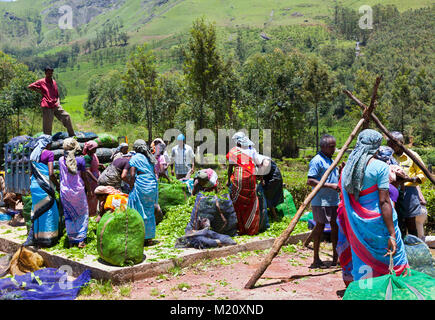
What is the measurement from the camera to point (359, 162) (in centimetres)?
393

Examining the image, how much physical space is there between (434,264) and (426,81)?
191 ft

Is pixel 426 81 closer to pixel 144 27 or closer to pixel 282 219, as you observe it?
pixel 282 219

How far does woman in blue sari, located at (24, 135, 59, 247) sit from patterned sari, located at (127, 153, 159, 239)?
3.97 feet

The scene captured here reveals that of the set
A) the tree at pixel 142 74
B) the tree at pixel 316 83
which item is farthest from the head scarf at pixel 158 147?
the tree at pixel 316 83

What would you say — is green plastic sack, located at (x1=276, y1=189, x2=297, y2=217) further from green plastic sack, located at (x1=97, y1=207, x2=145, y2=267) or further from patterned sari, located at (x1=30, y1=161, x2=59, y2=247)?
patterned sari, located at (x1=30, y1=161, x2=59, y2=247)

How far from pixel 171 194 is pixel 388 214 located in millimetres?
5212

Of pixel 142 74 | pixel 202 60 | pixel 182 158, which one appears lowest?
pixel 182 158

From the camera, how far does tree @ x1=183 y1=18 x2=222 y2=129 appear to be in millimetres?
20812

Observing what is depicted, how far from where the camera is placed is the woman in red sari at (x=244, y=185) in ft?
22.6

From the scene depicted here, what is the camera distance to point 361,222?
3.93 m

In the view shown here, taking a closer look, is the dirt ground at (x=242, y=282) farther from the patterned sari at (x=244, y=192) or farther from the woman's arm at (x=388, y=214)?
the woman's arm at (x=388, y=214)

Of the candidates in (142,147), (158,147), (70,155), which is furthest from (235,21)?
(70,155)

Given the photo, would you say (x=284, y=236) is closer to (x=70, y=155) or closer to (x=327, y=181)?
(x=327, y=181)

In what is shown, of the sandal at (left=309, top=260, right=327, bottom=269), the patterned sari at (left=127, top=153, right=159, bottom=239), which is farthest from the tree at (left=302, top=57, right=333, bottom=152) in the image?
the patterned sari at (left=127, top=153, right=159, bottom=239)
